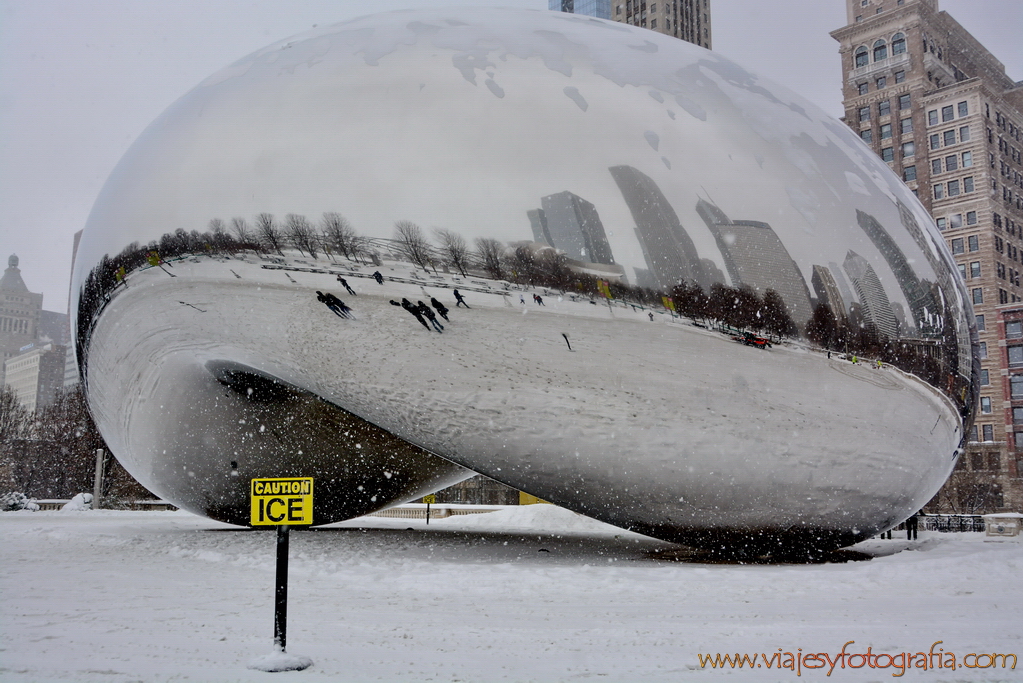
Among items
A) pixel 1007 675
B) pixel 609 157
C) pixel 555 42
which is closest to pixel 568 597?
pixel 1007 675

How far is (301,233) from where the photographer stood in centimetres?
708

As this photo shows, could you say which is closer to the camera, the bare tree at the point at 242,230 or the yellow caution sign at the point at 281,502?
the yellow caution sign at the point at 281,502

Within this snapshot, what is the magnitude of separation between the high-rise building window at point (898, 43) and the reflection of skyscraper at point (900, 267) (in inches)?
2653

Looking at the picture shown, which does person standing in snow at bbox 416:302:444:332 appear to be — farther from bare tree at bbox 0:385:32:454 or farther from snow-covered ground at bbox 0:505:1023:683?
bare tree at bbox 0:385:32:454

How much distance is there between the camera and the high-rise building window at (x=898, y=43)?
65250 mm

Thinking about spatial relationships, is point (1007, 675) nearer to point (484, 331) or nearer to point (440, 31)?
point (484, 331)

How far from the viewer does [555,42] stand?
7949 mm

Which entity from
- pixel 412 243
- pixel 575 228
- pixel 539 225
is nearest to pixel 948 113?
pixel 575 228

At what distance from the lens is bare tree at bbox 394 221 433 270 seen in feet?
22.5

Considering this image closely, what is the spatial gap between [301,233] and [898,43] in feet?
232

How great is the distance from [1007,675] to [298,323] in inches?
221

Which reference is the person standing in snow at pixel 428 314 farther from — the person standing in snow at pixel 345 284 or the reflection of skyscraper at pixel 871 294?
the reflection of skyscraper at pixel 871 294

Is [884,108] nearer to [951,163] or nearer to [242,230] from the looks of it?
[951,163]

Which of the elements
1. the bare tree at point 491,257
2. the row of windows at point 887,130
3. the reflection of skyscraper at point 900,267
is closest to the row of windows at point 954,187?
the row of windows at point 887,130
